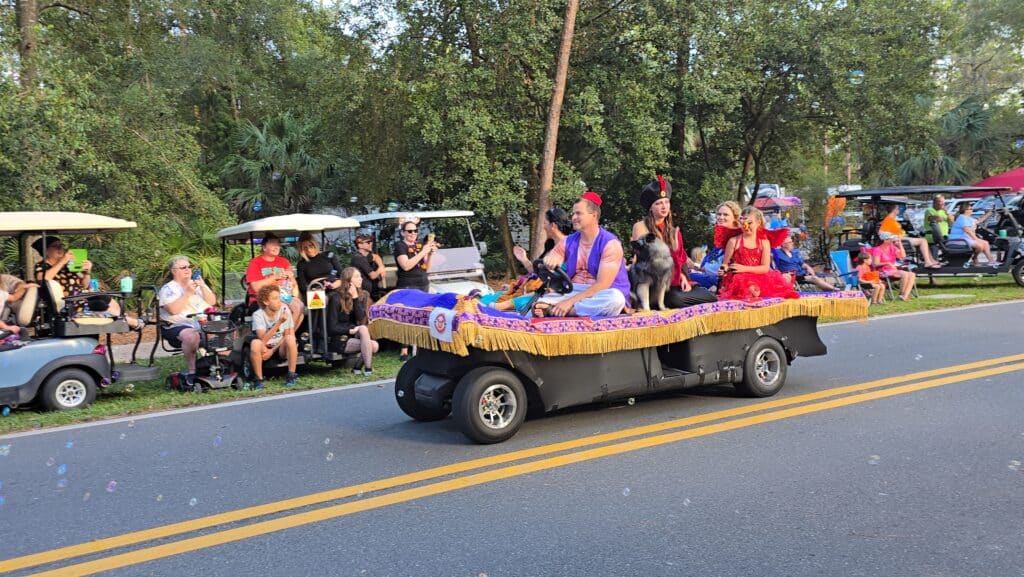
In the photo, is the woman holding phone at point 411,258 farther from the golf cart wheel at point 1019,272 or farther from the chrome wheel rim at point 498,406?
the golf cart wheel at point 1019,272

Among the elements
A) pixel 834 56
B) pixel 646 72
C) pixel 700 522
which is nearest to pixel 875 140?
pixel 834 56

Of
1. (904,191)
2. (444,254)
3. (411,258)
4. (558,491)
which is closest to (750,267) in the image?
(558,491)

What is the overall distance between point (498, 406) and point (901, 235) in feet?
43.4

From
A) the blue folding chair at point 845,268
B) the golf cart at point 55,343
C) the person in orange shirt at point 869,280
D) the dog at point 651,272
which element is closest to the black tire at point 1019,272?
the person in orange shirt at point 869,280

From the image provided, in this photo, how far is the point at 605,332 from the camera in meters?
6.37

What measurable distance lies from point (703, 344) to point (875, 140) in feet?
56.8

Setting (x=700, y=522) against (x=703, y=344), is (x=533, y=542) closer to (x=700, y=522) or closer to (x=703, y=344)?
(x=700, y=522)

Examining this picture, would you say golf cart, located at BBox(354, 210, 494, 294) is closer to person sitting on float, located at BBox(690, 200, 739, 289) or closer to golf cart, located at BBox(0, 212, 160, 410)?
golf cart, located at BBox(0, 212, 160, 410)

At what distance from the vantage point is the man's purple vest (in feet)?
21.9

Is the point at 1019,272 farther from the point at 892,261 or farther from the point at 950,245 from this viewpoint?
the point at 892,261

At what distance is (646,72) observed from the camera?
19797 mm

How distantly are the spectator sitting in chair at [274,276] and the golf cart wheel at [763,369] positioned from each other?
5.07 m

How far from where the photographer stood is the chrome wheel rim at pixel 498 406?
6.05m

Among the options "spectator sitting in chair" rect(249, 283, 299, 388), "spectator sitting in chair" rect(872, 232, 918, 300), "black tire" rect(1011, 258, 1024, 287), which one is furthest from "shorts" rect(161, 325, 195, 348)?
"black tire" rect(1011, 258, 1024, 287)
